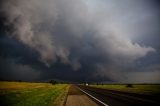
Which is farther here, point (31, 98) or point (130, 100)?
point (31, 98)

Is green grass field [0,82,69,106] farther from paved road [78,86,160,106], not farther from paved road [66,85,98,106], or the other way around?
paved road [78,86,160,106]

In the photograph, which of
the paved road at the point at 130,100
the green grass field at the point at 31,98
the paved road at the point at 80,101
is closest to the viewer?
the paved road at the point at 130,100

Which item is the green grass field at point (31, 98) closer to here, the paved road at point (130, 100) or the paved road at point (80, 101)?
the paved road at point (80, 101)

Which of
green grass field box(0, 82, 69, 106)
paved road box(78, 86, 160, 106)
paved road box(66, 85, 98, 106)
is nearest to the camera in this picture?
paved road box(78, 86, 160, 106)

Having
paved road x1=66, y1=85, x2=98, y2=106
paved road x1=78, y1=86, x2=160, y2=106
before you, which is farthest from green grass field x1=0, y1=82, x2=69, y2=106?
→ paved road x1=78, y1=86, x2=160, y2=106

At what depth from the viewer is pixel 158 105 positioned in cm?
1644

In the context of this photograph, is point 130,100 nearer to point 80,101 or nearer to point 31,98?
point 80,101

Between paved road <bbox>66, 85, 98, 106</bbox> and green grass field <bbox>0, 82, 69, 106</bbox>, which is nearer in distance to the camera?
paved road <bbox>66, 85, 98, 106</bbox>

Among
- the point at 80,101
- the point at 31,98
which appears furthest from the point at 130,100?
the point at 31,98

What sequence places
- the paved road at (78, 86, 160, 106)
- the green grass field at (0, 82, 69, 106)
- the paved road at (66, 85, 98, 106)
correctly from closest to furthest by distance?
1. the paved road at (78, 86, 160, 106)
2. the paved road at (66, 85, 98, 106)
3. the green grass field at (0, 82, 69, 106)

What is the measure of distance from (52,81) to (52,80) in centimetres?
132

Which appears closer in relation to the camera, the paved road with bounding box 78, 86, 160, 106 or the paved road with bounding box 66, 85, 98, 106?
the paved road with bounding box 78, 86, 160, 106

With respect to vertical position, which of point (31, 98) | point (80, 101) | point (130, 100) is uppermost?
point (31, 98)

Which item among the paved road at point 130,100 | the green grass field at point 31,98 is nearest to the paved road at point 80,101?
the green grass field at point 31,98
